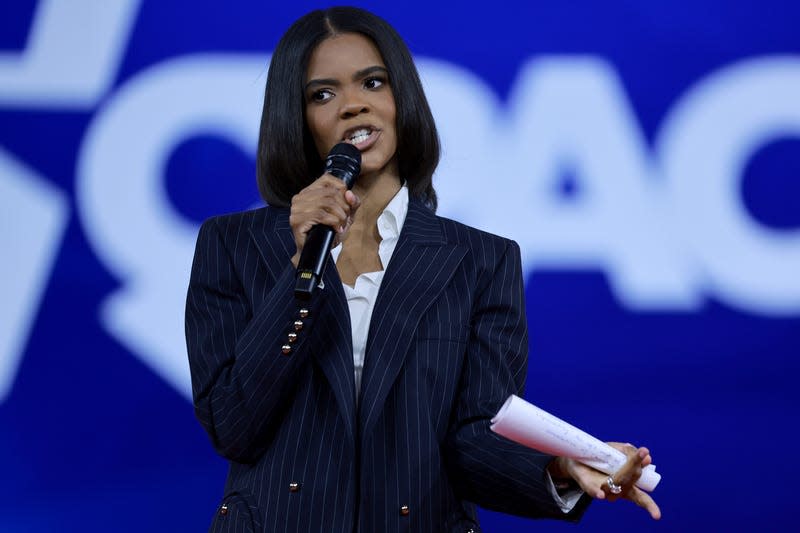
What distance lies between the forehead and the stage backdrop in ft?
2.97

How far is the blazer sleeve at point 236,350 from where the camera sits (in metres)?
1.46

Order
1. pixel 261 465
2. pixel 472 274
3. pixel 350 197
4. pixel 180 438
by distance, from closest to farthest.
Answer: pixel 350 197 → pixel 261 465 → pixel 472 274 → pixel 180 438

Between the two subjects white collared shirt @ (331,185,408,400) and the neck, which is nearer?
white collared shirt @ (331,185,408,400)

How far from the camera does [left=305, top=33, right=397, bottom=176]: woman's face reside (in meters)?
1.69

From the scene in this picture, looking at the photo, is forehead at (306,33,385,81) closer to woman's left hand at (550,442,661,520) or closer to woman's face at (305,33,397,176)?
woman's face at (305,33,397,176)

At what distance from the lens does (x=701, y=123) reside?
2729mm

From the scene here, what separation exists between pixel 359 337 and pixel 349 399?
0.12 metres

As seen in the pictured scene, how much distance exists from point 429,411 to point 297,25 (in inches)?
26.1

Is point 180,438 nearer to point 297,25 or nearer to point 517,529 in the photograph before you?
point 517,529

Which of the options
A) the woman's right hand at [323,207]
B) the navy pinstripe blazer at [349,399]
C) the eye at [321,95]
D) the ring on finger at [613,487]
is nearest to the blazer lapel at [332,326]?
the navy pinstripe blazer at [349,399]

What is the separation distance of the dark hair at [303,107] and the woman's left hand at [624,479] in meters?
0.60

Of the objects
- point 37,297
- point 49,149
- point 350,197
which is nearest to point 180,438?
point 37,297

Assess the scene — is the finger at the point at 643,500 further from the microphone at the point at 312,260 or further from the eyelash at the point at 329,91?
the eyelash at the point at 329,91

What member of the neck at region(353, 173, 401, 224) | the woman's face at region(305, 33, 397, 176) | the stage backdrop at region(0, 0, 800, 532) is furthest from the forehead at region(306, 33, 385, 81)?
the stage backdrop at region(0, 0, 800, 532)
